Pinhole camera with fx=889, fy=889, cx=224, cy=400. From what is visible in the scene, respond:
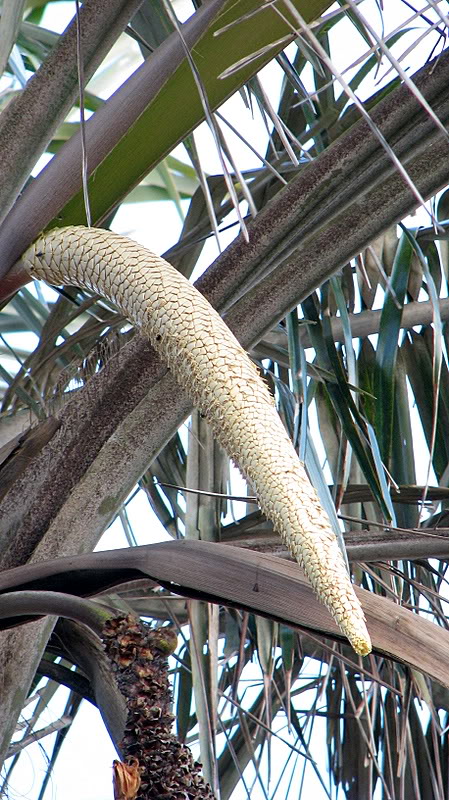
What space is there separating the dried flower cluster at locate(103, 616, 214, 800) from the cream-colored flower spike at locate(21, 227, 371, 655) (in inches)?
4.9

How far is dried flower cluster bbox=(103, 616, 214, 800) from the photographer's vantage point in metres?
0.41

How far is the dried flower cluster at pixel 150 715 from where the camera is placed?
0.41m

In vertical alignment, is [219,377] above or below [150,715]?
above

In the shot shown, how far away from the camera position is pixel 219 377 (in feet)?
1.37

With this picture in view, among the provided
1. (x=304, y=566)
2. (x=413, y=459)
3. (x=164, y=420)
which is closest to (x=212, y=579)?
(x=304, y=566)

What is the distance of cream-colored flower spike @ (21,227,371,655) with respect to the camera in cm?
36

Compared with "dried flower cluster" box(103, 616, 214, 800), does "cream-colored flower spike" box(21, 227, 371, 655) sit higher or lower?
higher

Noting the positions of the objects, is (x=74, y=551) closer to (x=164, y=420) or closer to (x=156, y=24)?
(x=164, y=420)

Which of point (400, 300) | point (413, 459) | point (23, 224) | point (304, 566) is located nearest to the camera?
point (304, 566)

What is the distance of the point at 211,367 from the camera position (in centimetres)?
42

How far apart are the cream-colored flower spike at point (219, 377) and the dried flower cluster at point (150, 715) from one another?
4.9 inches

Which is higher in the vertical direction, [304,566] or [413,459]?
[413,459]

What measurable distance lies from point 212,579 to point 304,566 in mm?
98

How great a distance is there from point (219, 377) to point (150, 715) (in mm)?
169
